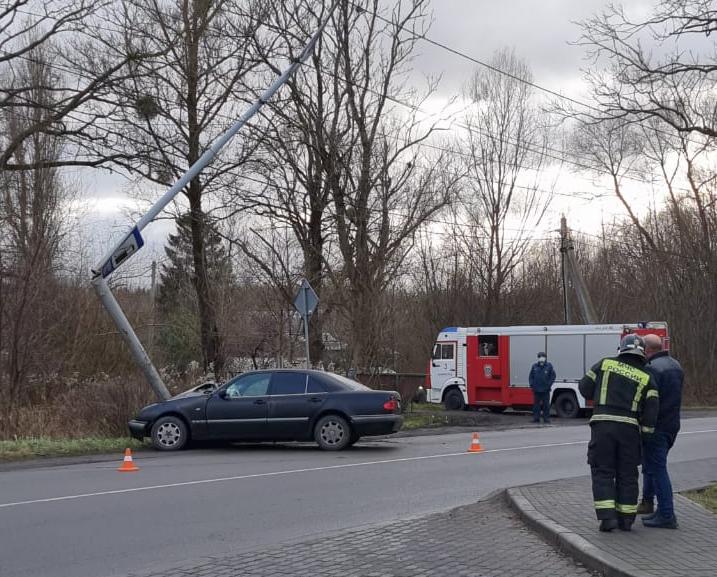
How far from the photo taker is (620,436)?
793 cm

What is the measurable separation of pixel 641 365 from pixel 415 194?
2052 centimetres

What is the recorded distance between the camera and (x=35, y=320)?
2195 cm

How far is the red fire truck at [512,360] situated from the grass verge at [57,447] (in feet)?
49.9

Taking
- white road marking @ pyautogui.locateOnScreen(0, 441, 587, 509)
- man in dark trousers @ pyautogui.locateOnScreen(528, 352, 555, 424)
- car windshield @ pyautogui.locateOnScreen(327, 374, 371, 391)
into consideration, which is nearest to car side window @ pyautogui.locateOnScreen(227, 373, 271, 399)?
car windshield @ pyautogui.locateOnScreen(327, 374, 371, 391)

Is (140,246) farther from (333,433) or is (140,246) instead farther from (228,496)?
(228,496)

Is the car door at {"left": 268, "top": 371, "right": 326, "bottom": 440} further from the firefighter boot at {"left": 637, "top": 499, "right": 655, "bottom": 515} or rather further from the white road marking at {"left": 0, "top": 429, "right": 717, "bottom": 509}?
the firefighter boot at {"left": 637, "top": 499, "right": 655, "bottom": 515}

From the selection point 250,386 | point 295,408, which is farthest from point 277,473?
point 250,386

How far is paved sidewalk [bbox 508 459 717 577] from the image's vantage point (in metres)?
6.75

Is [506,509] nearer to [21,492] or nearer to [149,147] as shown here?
[21,492]

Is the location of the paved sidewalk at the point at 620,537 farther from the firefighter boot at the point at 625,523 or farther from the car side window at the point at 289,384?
the car side window at the point at 289,384

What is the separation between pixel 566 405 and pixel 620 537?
21.7 metres

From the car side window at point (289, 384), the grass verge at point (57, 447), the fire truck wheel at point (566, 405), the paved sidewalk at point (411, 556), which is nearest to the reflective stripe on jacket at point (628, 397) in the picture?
the paved sidewalk at point (411, 556)

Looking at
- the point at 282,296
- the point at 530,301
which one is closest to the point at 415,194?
the point at 282,296

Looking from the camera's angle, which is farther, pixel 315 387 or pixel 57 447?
pixel 315 387
